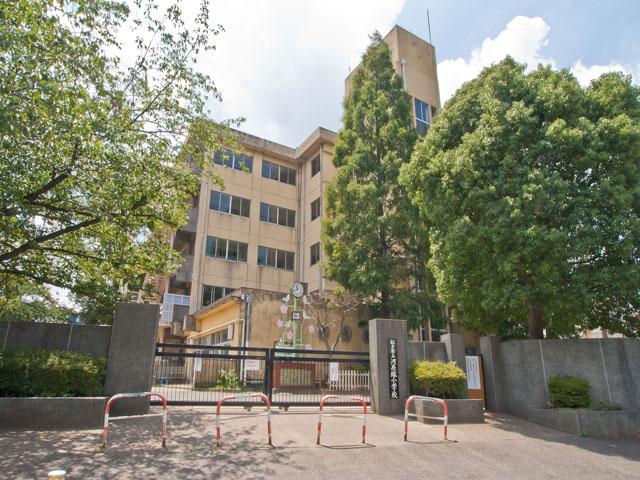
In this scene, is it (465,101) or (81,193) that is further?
(465,101)

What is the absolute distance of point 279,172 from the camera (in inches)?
1316

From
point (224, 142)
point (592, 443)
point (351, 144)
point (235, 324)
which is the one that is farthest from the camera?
point (351, 144)

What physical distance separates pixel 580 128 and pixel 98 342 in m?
13.8

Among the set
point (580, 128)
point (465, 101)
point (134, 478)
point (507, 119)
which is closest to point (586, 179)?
point (580, 128)

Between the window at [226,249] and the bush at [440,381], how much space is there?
19556 millimetres

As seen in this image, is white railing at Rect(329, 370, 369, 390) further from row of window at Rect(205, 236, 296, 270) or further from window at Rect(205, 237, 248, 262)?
window at Rect(205, 237, 248, 262)

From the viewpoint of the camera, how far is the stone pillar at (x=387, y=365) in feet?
39.8

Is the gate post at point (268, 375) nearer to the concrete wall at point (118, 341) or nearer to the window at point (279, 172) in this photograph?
the concrete wall at point (118, 341)

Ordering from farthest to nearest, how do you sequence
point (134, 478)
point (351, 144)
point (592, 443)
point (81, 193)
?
point (351, 144), point (81, 193), point (592, 443), point (134, 478)

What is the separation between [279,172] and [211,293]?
1064cm

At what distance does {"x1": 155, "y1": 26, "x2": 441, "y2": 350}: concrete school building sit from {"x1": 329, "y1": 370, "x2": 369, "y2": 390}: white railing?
14413 millimetres

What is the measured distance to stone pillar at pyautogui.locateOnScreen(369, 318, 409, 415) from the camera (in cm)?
1213

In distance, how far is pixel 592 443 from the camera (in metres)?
9.98

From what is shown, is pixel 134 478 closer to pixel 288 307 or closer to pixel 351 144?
pixel 288 307
